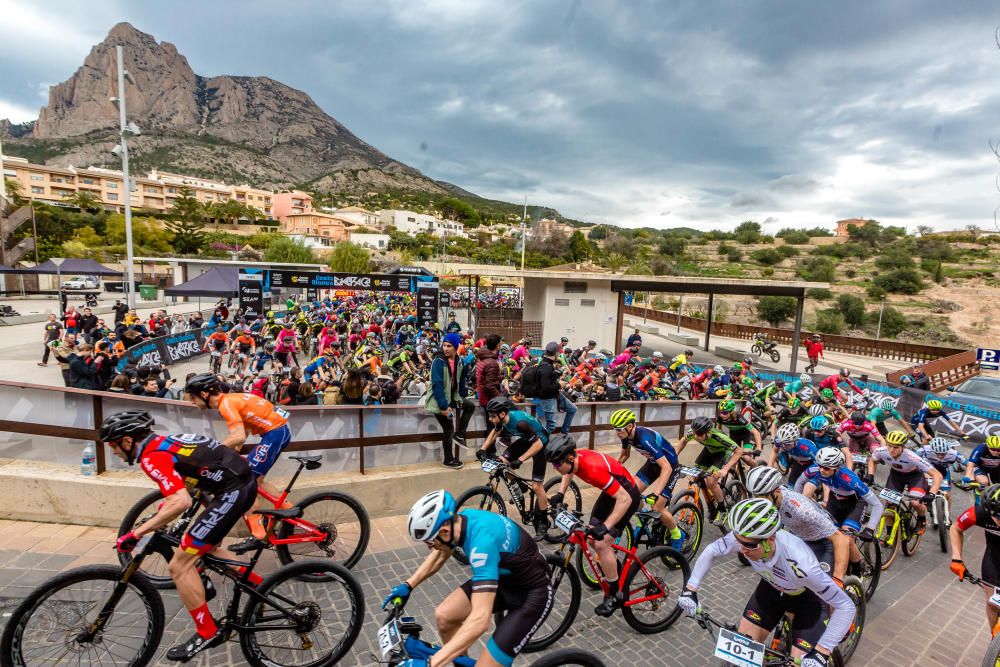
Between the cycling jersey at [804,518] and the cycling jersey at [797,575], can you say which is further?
the cycling jersey at [804,518]

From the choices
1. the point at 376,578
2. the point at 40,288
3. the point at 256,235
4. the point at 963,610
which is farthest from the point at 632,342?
the point at 256,235

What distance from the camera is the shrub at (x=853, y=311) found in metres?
45.2

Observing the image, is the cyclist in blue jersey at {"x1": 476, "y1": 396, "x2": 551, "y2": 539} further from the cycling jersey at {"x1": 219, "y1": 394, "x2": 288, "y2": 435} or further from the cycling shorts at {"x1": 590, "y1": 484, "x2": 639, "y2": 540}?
the cycling jersey at {"x1": 219, "y1": 394, "x2": 288, "y2": 435}

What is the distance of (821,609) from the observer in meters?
3.42

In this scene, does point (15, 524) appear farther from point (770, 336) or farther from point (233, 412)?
point (770, 336)

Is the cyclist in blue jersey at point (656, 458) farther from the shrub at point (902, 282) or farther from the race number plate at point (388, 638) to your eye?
the shrub at point (902, 282)

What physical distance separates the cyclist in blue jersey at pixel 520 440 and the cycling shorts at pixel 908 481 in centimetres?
479

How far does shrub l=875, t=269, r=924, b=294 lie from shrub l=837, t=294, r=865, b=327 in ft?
43.5

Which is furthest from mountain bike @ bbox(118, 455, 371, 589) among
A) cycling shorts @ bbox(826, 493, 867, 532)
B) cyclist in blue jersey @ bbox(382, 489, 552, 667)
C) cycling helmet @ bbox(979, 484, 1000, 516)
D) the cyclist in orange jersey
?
cycling helmet @ bbox(979, 484, 1000, 516)

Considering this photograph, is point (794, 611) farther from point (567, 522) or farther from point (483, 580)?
point (483, 580)

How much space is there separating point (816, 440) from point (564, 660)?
6048 millimetres

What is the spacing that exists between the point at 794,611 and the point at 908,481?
4.42 metres

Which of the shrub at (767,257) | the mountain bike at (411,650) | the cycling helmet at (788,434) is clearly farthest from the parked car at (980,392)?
the shrub at (767,257)

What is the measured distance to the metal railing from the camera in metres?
5.01
